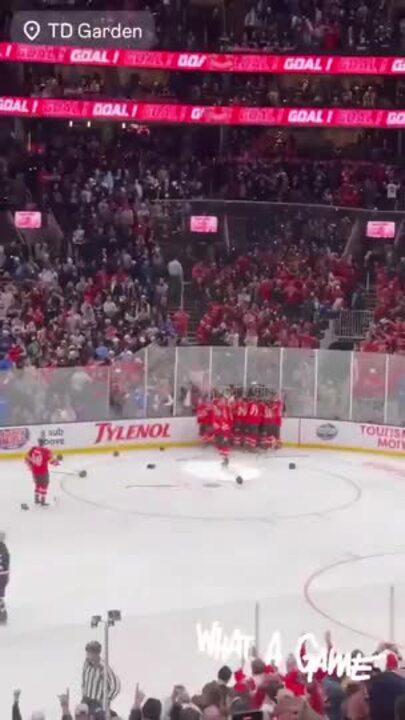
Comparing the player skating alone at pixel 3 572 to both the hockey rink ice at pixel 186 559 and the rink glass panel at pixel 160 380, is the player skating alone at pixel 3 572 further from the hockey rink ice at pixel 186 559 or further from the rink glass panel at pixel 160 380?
the rink glass panel at pixel 160 380

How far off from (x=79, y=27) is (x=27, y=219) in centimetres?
391

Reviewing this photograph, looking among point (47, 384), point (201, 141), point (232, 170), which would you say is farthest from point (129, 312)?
point (201, 141)

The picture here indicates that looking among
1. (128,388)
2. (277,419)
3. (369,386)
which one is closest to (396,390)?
(369,386)

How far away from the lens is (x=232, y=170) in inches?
1113

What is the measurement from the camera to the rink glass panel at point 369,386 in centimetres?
2111

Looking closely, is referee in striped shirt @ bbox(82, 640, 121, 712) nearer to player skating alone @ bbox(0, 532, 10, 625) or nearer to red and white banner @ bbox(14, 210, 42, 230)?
player skating alone @ bbox(0, 532, 10, 625)

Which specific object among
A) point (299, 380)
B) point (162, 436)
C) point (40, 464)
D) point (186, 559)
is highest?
point (299, 380)

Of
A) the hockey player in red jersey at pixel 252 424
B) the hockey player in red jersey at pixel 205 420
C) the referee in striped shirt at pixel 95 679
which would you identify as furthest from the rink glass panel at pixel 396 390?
the referee in striped shirt at pixel 95 679

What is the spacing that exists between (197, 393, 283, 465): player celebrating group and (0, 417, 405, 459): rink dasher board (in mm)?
493

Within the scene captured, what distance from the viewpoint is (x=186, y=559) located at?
579 inches

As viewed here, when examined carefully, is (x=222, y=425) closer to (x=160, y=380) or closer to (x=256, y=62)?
(x=160, y=380)

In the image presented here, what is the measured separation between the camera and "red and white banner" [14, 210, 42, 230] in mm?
25062

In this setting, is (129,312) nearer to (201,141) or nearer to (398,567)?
(201,141)

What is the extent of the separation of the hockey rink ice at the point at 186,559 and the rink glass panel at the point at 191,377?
2.52 feet
